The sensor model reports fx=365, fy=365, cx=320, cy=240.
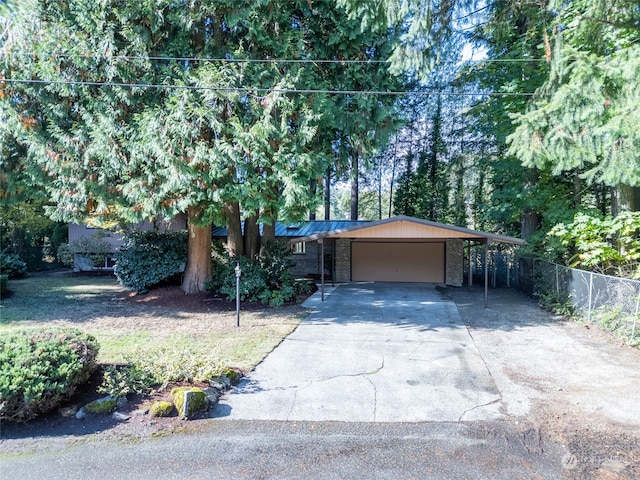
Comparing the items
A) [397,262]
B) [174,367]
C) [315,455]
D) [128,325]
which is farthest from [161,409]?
[397,262]

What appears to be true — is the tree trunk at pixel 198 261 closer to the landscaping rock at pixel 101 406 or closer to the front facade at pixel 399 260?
the front facade at pixel 399 260

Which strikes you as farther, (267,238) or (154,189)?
(267,238)

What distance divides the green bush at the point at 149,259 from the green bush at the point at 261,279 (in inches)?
53.1

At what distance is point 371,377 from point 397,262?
480 inches

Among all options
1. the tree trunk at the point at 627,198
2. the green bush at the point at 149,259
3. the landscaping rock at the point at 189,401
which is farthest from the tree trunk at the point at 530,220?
the landscaping rock at the point at 189,401

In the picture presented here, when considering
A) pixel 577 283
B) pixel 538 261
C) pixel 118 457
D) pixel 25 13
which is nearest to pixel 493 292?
pixel 538 261

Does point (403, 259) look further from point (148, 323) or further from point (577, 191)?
point (148, 323)

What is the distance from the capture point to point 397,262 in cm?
1702

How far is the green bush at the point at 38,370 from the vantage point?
3.48 metres

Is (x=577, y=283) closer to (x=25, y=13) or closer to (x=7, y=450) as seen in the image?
(x=7, y=450)

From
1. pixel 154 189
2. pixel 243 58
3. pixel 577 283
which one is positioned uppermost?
pixel 243 58

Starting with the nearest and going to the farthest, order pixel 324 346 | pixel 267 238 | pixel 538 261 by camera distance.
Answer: pixel 324 346 < pixel 538 261 < pixel 267 238

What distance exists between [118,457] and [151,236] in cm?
1036

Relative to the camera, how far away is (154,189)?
852cm
